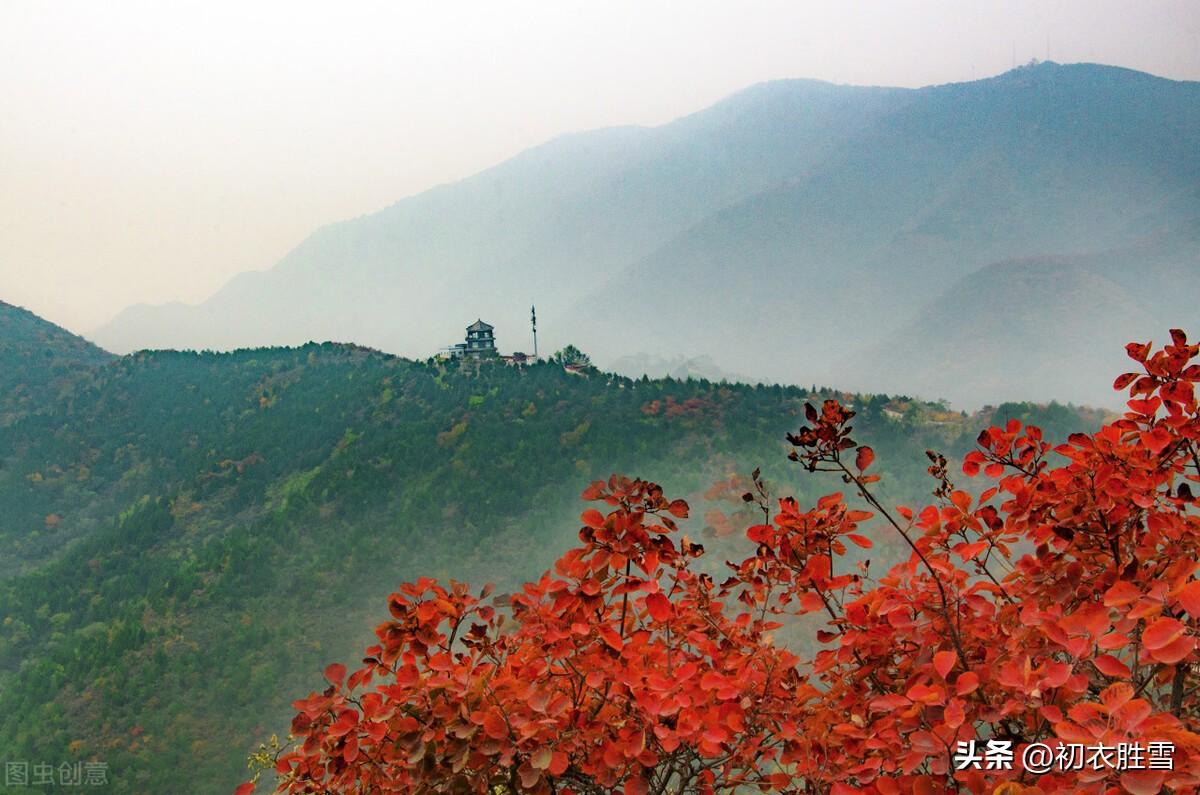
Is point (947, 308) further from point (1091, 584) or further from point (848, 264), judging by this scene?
point (1091, 584)

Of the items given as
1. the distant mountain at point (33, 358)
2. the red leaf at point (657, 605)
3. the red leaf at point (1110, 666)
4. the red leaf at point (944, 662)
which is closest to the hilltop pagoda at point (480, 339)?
the distant mountain at point (33, 358)

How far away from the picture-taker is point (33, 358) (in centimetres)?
3991

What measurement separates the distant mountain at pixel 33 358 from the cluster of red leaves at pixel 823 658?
44.4 m

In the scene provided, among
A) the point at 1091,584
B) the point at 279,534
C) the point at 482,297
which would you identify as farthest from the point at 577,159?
the point at 1091,584

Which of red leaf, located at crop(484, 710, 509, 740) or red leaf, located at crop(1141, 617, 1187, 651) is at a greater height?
red leaf, located at crop(1141, 617, 1187, 651)

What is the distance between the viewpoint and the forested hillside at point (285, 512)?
17047mm

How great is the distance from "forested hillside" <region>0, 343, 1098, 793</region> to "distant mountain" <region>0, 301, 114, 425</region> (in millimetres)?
6222

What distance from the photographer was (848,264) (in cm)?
16500

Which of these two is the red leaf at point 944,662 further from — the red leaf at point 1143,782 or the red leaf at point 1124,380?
the red leaf at point 1124,380

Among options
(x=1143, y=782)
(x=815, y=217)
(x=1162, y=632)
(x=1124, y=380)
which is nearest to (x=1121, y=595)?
(x=1162, y=632)

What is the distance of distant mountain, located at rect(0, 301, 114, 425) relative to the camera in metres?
36.5

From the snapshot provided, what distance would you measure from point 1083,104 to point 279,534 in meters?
201

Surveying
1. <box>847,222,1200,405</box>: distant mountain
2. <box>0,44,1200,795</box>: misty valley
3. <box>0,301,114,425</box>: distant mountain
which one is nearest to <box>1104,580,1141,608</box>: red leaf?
<box>0,44,1200,795</box>: misty valley

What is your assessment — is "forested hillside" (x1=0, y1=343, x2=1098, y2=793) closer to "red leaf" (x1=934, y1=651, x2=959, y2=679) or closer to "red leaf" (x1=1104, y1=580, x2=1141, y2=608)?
"red leaf" (x1=934, y1=651, x2=959, y2=679)
